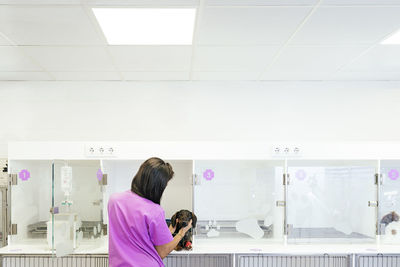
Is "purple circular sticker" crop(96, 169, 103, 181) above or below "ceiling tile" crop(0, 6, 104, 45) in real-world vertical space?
below

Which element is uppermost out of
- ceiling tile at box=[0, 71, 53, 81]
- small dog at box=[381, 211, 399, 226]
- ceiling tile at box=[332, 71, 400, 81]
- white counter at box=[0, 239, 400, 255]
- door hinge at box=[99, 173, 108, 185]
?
ceiling tile at box=[332, 71, 400, 81]

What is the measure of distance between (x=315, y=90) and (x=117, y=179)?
211 cm

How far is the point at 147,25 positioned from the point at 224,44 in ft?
1.94

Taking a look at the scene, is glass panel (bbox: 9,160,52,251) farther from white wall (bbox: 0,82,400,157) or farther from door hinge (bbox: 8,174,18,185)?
white wall (bbox: 0,82,400,157)

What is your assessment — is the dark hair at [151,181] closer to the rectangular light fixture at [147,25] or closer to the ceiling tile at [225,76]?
the rectangular light fixture at [147,25]

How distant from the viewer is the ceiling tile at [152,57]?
2.80m

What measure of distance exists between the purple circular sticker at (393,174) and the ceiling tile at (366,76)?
93 cm

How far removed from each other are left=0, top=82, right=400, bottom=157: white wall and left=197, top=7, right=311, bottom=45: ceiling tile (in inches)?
45.5

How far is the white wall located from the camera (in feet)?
12.2

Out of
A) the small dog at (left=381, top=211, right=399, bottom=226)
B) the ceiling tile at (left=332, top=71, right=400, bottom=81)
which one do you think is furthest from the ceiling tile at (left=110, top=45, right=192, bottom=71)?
the small dog at (left=381, top=211, right=399, bottom=226)

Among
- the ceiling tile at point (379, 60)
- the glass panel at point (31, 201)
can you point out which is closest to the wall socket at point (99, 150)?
the glass panel at point (31, 201)

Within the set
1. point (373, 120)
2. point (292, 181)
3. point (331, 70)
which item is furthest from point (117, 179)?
point (373, 120)

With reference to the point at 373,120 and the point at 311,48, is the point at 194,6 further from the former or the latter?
the point at 373,120

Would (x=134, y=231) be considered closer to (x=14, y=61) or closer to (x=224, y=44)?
(x=224, y=44)
